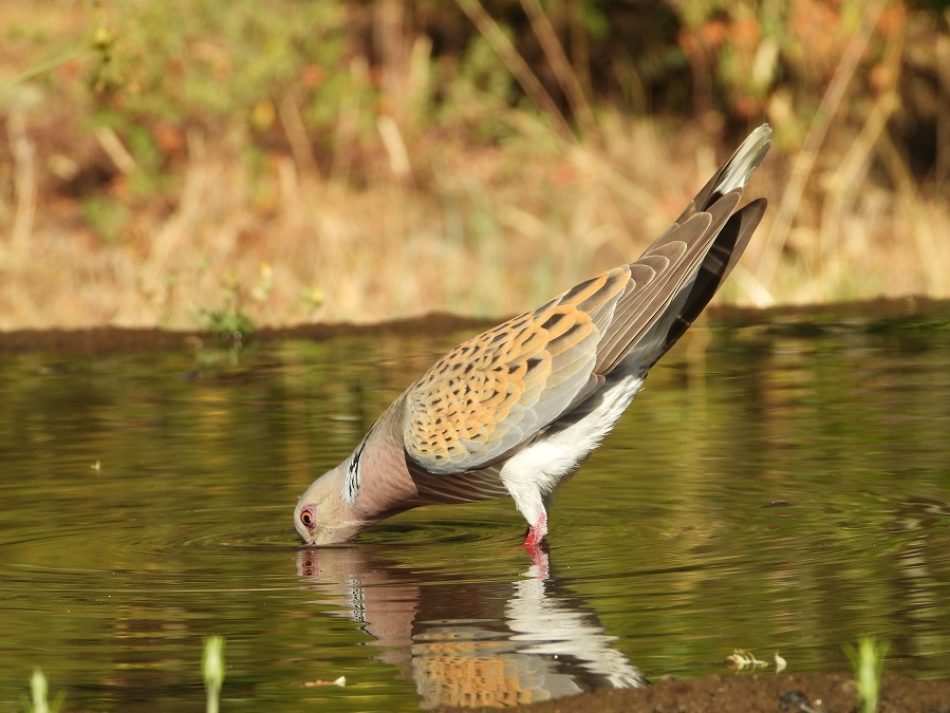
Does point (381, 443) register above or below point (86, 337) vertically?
below

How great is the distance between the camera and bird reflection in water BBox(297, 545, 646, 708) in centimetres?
385

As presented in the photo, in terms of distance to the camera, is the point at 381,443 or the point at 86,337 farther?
the point at 86,337

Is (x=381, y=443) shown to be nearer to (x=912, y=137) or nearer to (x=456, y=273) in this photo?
(x=456, y=273)

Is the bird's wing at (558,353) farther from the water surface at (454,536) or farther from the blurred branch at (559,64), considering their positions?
the blurred branch at (559,64)

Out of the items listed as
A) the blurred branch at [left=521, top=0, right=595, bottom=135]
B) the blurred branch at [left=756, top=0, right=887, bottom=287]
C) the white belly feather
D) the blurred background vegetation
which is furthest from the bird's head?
the blurred branch at [left=521, top=0, right=595, bottom=135]

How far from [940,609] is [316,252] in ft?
30.2

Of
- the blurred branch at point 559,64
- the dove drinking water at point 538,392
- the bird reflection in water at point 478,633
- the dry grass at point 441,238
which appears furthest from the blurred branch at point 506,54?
the bird reflection in water at point 478,633

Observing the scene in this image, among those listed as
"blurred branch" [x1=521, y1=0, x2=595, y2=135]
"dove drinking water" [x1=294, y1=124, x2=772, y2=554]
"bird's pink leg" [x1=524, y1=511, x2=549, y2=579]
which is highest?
"blurred branch" [x1=521, y1=0, x2=595, y2=135]

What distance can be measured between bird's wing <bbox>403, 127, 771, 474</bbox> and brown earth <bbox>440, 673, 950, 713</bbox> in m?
2.21

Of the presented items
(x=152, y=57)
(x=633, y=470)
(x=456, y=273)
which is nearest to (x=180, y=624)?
(x=633, y=470)

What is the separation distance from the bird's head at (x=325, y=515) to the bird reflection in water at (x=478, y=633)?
303 mm

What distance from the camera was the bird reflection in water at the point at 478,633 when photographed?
3.85m

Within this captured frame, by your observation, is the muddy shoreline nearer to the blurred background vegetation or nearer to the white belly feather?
the blurred background vegetation

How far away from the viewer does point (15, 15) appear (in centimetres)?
1634
